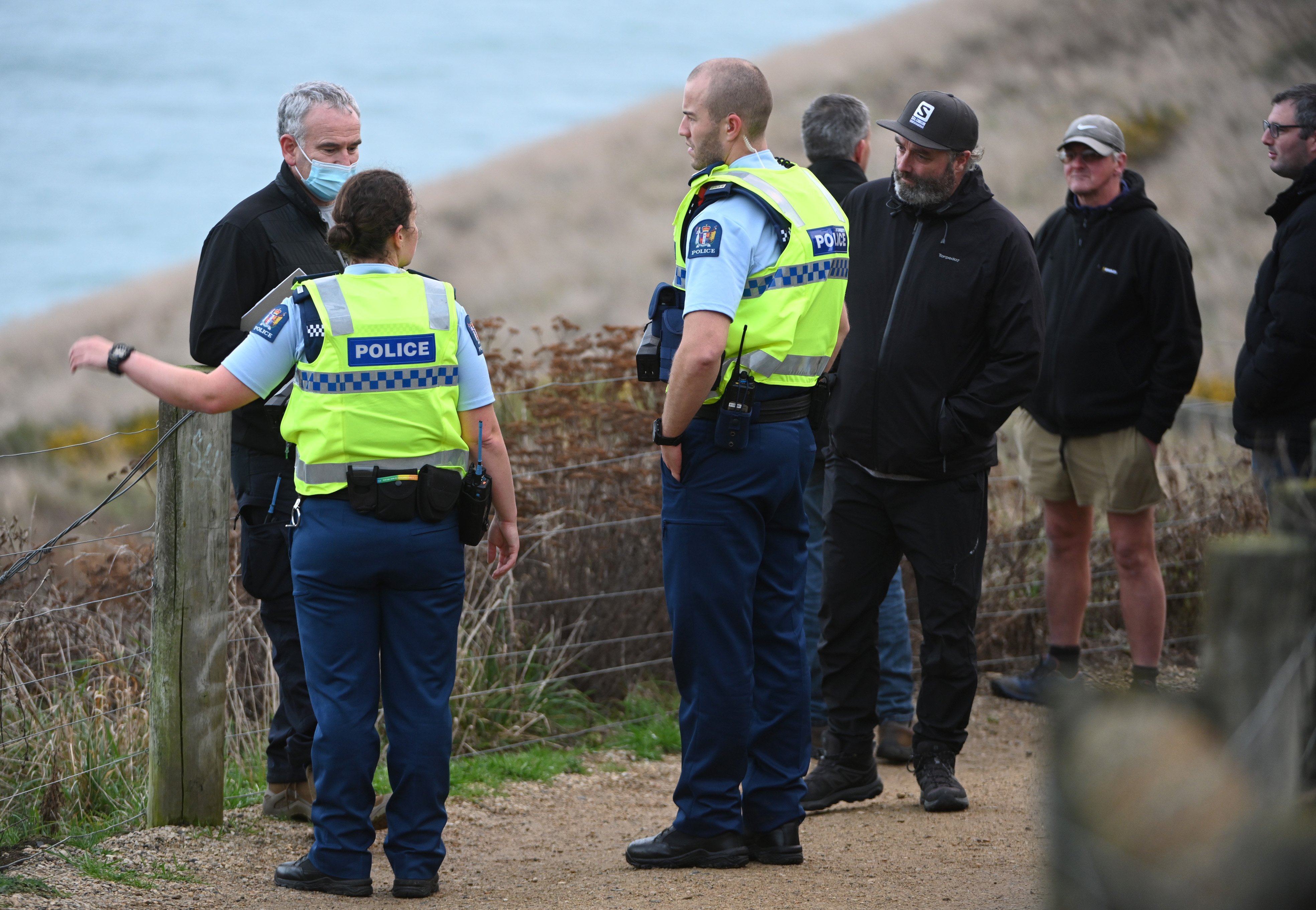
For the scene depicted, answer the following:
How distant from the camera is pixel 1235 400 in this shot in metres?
5.26

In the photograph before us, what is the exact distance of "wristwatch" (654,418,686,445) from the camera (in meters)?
3.82

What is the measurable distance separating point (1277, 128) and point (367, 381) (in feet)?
12.5

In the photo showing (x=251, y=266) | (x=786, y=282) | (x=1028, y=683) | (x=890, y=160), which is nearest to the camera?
(x=786, y=282)

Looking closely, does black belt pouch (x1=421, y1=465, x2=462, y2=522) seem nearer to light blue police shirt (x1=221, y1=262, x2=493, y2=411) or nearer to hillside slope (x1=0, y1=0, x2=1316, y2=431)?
light blue police shirt (x1=221, y1=262, x2=493, y2=411)

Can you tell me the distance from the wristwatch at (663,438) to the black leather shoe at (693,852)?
3.86 ft

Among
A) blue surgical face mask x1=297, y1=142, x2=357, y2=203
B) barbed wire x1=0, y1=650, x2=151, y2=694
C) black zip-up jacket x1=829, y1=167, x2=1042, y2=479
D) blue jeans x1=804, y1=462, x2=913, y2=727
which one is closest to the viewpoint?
blue surgical face mask x1=297, y1=142, x2=357, y2=203

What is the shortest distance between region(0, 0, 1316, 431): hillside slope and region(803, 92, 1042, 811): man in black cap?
15221 mm

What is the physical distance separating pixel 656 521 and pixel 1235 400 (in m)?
2.58

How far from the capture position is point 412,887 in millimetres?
3705

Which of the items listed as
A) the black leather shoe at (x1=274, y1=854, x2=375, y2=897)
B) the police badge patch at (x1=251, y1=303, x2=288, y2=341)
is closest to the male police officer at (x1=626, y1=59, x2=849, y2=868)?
the black leather shoe at (x1=274, y1=854, x2=375, y2=897)

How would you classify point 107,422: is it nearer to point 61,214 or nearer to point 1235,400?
point 1235,400

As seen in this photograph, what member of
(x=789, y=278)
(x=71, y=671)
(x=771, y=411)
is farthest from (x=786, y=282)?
(x=71, y=671)

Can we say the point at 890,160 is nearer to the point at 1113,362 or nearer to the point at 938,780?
the point at 1113,362

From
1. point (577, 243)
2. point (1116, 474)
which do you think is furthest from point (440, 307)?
point (577, 243)
